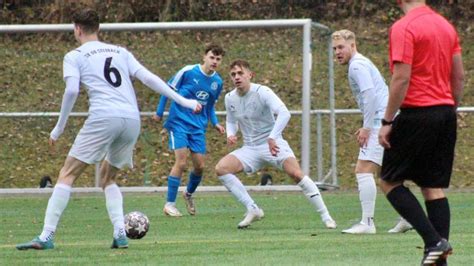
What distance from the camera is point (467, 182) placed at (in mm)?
20844

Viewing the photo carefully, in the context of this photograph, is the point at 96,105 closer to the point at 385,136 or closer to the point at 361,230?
the point at 385,136

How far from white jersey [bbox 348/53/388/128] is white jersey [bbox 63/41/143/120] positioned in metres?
2.41

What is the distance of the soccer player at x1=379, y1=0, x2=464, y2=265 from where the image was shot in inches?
332

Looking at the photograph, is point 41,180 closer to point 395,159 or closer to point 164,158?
point 164,158

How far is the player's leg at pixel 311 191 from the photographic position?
42.7 ft

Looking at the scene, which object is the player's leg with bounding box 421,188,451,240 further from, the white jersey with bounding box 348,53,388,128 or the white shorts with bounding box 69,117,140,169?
the white jersey with bounding box 348,53,388,128

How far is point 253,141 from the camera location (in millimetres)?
13742

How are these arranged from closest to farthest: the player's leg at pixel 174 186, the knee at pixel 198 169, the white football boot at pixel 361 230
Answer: the white football boot at pixel 361 230 → the player's leg at pixel 174 186 → the knee at pixel 198 169

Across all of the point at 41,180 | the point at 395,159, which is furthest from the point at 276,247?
the point at 41,180

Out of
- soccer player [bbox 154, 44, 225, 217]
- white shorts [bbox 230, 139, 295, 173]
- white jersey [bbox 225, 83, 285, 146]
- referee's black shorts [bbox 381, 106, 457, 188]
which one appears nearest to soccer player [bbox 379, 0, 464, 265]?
referee's black shorts [bbox 381, 106, 457, 188]

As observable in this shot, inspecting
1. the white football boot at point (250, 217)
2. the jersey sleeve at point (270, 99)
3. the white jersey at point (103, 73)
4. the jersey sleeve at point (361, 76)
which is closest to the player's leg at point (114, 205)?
the white jersey at point (103, 73)

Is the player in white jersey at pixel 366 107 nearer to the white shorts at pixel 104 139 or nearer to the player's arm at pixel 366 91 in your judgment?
the player's arm at pixel 366 91

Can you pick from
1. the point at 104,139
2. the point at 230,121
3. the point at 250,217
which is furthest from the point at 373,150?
the point at 104,139

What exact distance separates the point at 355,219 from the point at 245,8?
42.6 ft
